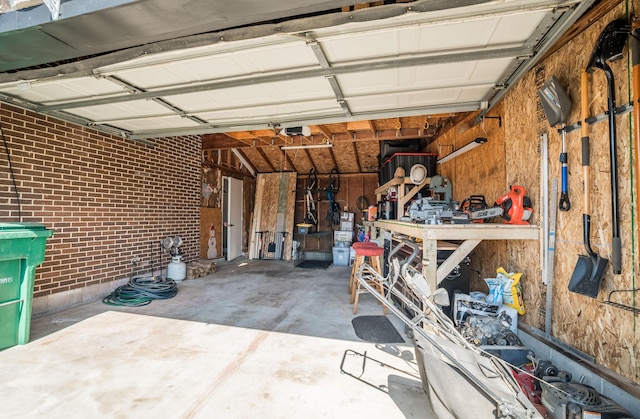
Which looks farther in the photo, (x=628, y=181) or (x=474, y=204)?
(x=474, y=204)

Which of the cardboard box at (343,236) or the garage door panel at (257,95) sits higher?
the garage door panel at (257,95)

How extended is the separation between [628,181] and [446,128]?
3473 millimetres

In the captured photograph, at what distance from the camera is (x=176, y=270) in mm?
5422

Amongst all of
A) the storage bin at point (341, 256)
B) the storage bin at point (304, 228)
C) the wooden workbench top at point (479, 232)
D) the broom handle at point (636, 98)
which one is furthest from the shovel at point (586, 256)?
the storage bin at point (304, 228)

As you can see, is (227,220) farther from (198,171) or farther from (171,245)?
(171,245)

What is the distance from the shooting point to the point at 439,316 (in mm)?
1862

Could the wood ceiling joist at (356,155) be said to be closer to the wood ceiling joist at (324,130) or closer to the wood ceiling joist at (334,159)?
the wood ceiling joist at (334,159)

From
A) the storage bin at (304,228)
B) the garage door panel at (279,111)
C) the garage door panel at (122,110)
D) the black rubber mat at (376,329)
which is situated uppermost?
the garage door panel at (279,111)

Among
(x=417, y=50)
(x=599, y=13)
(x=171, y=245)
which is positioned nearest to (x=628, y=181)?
(x=599, y=13)

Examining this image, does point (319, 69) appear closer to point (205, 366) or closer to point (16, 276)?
point (205, 366)

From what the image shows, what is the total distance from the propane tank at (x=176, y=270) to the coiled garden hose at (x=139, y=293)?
81cm

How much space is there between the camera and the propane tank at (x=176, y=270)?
542 centimetres

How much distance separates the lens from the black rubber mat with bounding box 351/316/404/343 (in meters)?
2.96

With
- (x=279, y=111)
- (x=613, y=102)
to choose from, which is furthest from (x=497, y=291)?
(x=279, y=111)
